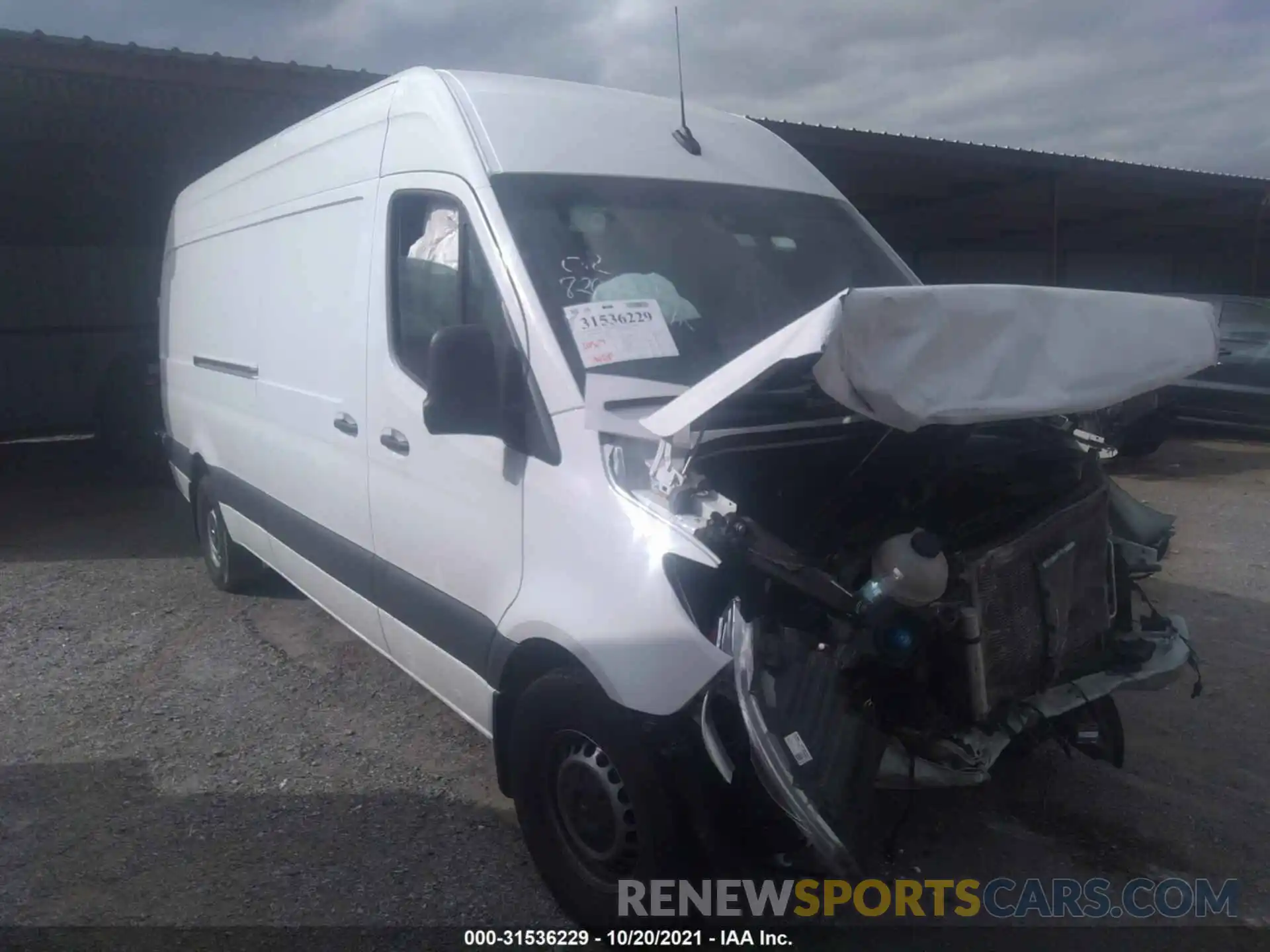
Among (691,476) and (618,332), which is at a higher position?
(618,332)

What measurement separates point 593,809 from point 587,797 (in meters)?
0.04

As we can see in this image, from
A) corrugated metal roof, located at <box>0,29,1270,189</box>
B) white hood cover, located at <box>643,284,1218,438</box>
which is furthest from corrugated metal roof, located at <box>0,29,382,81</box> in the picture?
white hood cover, located at <box>643,284,1218,438</box>

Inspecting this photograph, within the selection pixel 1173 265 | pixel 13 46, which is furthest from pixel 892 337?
pixel 1173 265

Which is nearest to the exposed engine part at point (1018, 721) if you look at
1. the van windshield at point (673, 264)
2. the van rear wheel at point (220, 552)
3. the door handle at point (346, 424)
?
the van windshield at point (673, 264)

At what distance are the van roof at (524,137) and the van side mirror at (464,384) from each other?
0.67m

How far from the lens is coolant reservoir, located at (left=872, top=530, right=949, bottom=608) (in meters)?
2.51

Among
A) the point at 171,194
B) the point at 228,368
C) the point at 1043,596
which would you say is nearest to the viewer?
the point at 1043,596

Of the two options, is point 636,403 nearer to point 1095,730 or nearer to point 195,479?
point 1095,730

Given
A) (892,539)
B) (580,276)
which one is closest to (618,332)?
(580,276)

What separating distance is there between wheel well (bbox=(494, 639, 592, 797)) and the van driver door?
0.07 metres

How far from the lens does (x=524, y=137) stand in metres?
3.38

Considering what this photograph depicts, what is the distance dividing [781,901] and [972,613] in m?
1.06

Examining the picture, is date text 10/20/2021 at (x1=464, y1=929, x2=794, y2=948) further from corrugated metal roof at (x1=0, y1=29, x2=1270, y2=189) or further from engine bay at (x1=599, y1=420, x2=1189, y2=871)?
corrugated metal roof at (x1=0, y1=29, x2=1270, y2=189)

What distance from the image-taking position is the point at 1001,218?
58.3 ft
